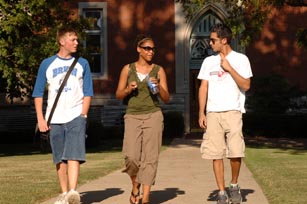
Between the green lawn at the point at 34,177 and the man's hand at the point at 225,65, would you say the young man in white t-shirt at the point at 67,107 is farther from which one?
the man's hand at the point at 225,65

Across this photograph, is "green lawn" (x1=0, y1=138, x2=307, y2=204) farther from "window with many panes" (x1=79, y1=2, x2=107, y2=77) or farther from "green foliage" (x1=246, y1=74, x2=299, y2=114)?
"window with many panes" (x1=79, y1=2, x2=107, y2=77)

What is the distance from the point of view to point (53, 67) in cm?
934

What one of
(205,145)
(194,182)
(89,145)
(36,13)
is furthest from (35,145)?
(205,145)

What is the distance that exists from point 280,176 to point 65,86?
558 centimetres

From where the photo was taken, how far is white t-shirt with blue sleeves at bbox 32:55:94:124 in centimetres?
926

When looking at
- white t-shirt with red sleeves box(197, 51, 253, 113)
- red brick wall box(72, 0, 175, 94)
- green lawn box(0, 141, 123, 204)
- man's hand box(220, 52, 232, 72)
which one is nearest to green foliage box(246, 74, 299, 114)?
red brick wall box(72, 0, 175, 94)

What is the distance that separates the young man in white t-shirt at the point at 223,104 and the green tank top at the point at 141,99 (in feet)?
2.07

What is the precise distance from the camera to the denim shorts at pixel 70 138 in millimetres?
9289

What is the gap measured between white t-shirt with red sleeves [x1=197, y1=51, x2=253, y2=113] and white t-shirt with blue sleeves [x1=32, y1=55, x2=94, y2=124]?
1.49 meters

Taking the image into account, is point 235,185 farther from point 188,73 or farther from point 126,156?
point 188,73

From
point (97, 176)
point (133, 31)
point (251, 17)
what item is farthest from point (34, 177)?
point (133, 31)

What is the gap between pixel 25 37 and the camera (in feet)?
73.5

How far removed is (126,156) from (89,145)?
697 inches

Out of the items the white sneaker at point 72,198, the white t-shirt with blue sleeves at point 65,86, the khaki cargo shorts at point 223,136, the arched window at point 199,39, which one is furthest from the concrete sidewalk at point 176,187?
the arched window at point 199,39
